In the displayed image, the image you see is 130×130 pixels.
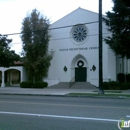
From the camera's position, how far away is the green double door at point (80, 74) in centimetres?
3666

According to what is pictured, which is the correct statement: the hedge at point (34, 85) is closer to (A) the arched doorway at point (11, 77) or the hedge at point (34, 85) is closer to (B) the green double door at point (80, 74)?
(B) the green double door at point (80, 74)

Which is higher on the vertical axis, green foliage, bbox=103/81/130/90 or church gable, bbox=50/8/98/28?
church gable, bbox=50/8/98/28

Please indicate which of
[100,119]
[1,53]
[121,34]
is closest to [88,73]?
[121,34]

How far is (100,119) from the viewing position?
8.82 m

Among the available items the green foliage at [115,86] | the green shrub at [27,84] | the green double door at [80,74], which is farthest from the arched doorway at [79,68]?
the green shrub at [27,84]

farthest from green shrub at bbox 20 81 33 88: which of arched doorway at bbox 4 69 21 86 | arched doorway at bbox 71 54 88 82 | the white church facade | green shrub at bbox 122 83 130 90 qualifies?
A: green shrub at bbox 122 83 130 90

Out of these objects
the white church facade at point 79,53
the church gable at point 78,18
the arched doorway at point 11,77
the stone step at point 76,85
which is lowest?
the stone step at point 76,85

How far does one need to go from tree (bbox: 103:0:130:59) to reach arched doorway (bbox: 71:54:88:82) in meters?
8.82

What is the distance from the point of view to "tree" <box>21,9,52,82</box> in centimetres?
3684

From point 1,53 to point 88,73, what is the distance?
44.1 feet

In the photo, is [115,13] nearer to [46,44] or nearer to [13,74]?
[46,44]

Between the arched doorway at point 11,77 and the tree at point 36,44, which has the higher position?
the tree at point 36,44

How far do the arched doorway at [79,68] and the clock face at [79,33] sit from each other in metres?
2.34

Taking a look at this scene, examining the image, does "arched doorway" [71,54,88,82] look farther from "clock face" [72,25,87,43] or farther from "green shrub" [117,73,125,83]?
"green shrub" [117,73,125,83]
